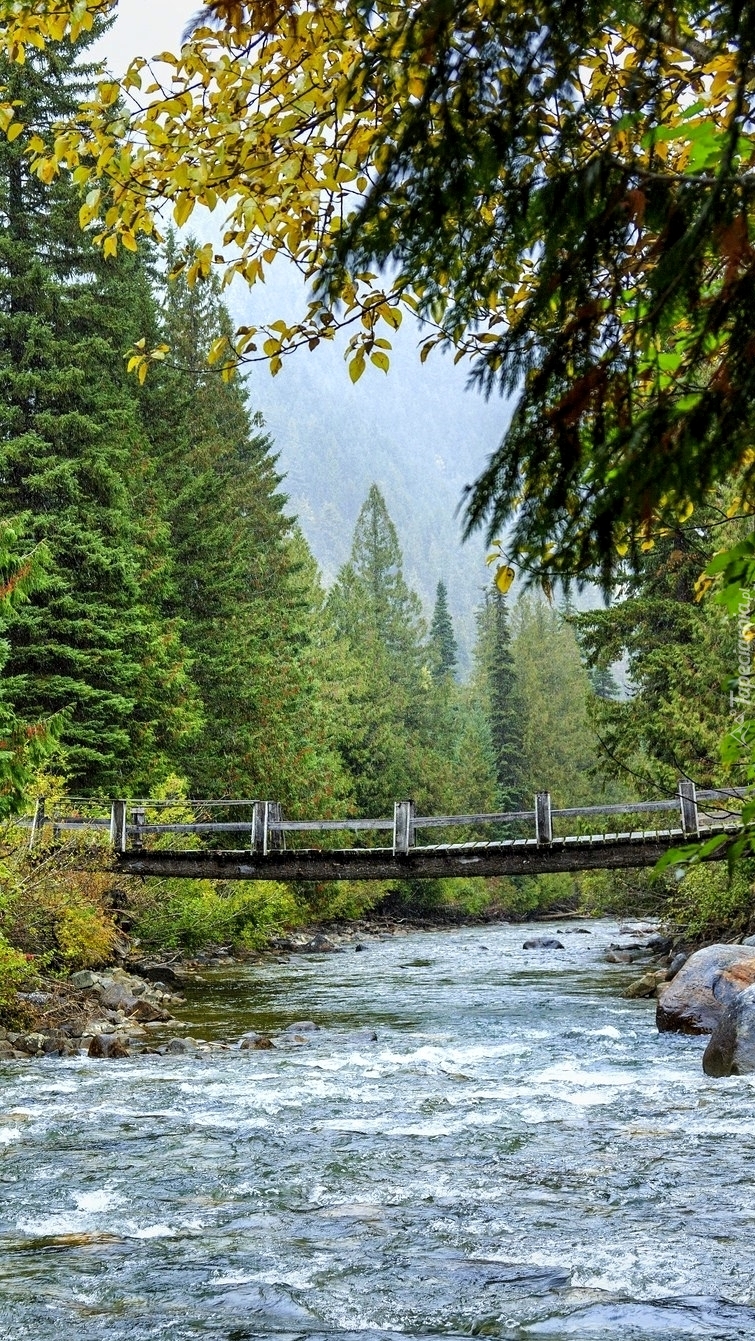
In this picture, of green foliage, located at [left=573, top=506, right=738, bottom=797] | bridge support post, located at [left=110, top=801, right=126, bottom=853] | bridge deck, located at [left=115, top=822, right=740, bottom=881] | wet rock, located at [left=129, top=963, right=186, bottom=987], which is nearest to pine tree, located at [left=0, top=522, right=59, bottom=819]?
bridge deck, located at [left=115, top=822, right=740, bottom=881]

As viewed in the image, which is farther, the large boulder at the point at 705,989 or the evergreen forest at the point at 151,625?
the evergreen forest at the point at 151,625

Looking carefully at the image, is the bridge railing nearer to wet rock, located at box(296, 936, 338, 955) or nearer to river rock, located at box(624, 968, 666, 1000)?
river rock, located at box(624, 968, 666, 1000)

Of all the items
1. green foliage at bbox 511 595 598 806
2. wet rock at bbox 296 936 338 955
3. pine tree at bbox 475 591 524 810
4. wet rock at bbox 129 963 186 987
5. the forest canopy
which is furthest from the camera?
green foliage at bbox 511 595 598 806

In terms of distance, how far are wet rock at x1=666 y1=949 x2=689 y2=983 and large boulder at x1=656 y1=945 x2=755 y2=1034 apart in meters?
3.66

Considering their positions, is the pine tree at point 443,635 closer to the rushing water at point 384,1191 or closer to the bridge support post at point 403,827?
the bridge support post at point 403,827

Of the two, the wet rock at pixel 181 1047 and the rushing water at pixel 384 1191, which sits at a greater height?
the rushing water at pixel 384 1191

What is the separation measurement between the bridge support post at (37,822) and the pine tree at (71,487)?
165 inches

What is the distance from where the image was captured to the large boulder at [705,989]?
12391 millimetres

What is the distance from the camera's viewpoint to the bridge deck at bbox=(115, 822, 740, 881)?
14375mm

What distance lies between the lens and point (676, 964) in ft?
60.3

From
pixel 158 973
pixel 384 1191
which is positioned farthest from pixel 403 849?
pixel 384 1191

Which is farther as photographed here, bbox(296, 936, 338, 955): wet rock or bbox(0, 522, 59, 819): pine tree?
bbox(296, 936, 338, 955): wet rock

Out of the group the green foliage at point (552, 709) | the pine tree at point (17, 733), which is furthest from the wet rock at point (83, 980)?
the green foliage at point (552, 709)

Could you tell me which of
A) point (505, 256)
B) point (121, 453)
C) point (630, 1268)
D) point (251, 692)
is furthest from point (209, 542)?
point (505, 256)
